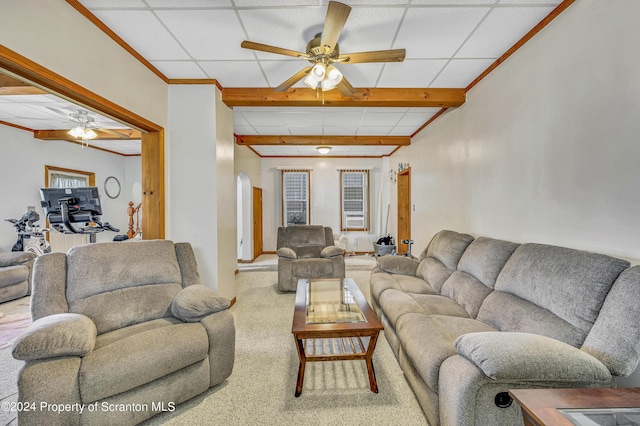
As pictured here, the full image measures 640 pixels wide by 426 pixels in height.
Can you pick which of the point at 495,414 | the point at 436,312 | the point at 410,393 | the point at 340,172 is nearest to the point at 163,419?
the point at 410,393

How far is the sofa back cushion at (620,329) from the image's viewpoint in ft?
3.82

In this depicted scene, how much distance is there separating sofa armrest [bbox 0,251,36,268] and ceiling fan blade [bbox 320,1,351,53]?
5072mm

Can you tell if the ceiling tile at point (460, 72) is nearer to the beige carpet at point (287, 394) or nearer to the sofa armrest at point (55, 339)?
the beige carpet at point (287, 394)

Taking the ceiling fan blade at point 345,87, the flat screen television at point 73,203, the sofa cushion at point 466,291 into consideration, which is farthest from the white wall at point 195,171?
the sofa cushion at point 466,291

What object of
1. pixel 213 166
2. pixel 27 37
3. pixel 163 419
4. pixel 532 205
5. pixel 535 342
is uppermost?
pixel 27 37

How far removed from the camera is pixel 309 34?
226cm

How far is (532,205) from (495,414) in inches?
69.0

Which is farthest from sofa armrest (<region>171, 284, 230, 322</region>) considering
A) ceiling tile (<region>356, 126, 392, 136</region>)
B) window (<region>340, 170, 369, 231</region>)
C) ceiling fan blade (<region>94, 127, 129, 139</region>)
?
window (<region>340, 170, 369, 231</region>)

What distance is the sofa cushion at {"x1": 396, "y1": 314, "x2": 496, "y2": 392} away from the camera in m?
1.47

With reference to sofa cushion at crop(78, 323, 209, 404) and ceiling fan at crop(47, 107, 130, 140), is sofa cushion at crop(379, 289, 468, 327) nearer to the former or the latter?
sofa cushion at crop(78, 323, 209, 404)

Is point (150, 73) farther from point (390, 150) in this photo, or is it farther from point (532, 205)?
point (390, 150)

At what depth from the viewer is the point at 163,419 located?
1.63 m

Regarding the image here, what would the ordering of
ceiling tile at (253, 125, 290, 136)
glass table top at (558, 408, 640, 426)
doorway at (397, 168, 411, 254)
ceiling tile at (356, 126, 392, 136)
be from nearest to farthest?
glass table top at (558, 408, 640, 426), ceiling tile at (253, 125, 290, 136), ceiling tile at (356, 126, 392, 136), doorway at (397, 168, 411, 254)

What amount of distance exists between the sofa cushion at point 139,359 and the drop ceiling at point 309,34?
92.7 inches
